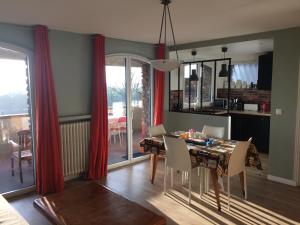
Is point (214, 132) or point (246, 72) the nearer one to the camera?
point (214, 132)

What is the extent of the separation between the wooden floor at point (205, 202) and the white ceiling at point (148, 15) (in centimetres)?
234

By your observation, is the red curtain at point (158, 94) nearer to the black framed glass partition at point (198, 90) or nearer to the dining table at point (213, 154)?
the black framed glass partition at point (198, 90)

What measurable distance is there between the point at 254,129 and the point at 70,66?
4.13m

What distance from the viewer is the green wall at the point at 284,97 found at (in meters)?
3.63

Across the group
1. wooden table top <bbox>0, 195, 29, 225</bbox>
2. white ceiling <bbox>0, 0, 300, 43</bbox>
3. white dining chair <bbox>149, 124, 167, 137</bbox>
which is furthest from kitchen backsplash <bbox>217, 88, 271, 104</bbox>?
wooden table top <bbox>0, 195, 29, 225</bbox>

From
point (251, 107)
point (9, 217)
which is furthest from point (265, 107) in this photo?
point (9, 217)

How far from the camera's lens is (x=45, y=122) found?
3496mm

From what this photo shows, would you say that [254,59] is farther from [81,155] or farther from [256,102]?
[81,155]

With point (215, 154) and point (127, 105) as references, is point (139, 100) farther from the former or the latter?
point (215, 154)

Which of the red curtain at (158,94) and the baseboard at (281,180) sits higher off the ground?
the red curtain at (158,94)

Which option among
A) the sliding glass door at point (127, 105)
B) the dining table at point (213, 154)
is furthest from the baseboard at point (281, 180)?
the sliding glass door at point (127, 105)

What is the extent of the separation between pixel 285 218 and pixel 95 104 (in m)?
3.04

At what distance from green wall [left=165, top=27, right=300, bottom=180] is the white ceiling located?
235 millimetres

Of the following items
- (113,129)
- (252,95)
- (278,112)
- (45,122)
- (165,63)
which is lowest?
(113,129)
